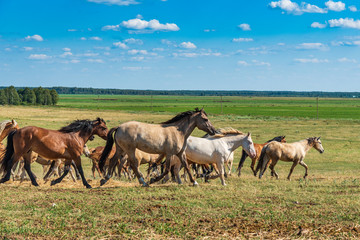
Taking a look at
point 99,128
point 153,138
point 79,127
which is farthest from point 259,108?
point 153,138

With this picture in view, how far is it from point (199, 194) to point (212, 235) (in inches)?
121

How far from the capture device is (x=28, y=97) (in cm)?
10769

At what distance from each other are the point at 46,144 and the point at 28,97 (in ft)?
335

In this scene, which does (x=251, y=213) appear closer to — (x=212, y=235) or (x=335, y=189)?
(x=212, y=235)

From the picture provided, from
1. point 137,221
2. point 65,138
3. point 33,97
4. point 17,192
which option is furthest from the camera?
point 33,97

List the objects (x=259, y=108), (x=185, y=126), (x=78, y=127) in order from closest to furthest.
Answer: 1. (x=185, y=126)
2. (x=78, y=127)
3. (x=259, y=108)

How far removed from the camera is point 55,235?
7.11m

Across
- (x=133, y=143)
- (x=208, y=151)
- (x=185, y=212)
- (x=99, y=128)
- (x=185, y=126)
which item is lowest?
(x=185, y=212)

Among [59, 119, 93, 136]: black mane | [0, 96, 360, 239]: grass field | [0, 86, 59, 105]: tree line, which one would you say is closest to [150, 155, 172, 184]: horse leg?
[0, 96, 360, 239]: grass field

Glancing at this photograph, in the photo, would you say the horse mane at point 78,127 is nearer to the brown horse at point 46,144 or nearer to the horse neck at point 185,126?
the brown horse at point 46,144

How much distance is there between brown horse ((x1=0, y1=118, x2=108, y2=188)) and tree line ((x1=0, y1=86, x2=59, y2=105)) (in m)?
96.8

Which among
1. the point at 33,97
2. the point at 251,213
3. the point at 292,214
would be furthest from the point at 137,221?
the point at 33,97

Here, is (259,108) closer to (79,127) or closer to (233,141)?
(233,141)

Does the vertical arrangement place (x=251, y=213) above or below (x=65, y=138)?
below
